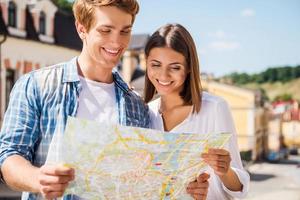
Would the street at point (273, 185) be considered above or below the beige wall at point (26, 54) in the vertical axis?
below

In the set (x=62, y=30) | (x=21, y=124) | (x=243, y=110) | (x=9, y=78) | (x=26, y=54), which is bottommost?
(x=243, y=110)

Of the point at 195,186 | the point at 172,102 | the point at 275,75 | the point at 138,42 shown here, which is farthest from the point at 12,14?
the point at 275,75

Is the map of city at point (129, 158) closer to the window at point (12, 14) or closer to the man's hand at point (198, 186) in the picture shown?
the man's hand at point (198, 186)

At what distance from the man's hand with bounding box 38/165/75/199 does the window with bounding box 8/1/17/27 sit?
16.8 m

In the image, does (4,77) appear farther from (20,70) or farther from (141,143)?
(141,143)

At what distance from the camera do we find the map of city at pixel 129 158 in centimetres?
191

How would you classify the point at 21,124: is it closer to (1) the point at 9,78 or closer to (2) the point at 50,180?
(2) the point at 50,180

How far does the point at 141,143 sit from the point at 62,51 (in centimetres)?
1968

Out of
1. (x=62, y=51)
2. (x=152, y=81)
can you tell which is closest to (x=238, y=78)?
(x=62, y=51)

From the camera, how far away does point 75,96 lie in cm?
229

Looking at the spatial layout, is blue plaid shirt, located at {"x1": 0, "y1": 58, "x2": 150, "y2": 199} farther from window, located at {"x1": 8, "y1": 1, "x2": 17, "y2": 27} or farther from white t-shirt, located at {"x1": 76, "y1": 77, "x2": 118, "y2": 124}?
window, located at {"x1": 8, "y1": 1, "x2": 17, "y2": 27}

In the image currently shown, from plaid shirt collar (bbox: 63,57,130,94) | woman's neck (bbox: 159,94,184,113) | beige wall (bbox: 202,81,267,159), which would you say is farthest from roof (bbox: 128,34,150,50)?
plaid shirt collar (bbox: 63,57,130,94)

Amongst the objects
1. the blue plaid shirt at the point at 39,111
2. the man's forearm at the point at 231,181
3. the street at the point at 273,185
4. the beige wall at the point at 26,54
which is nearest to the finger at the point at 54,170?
the blue plaid shirt at the point at 39,111

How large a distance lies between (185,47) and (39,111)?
75 cm
